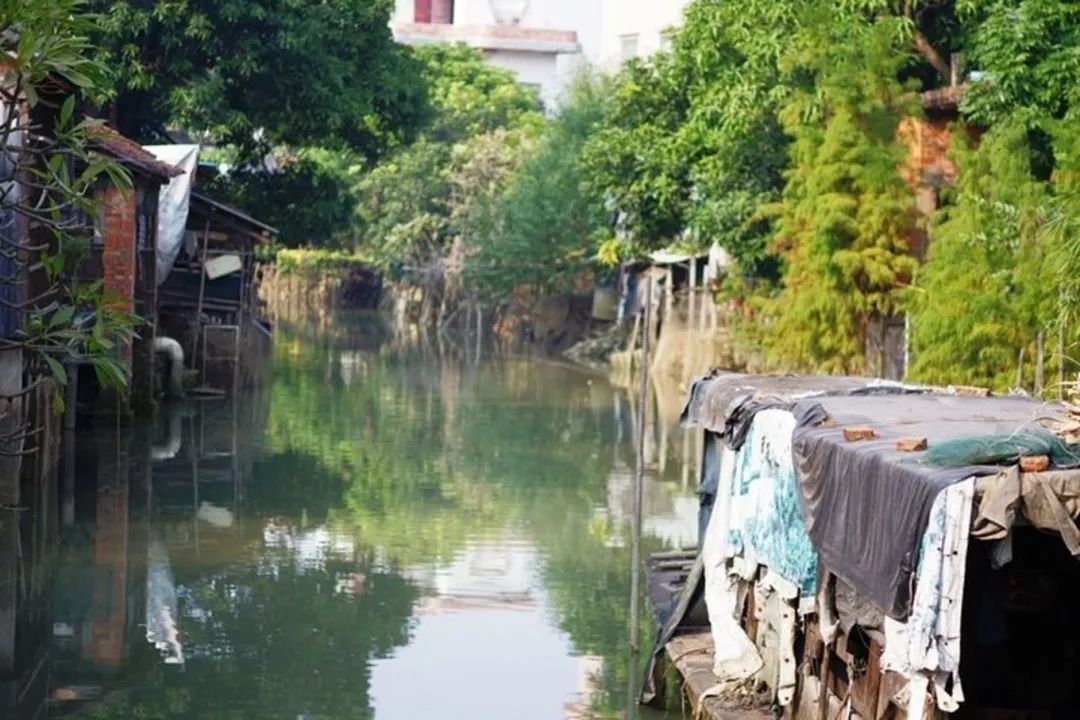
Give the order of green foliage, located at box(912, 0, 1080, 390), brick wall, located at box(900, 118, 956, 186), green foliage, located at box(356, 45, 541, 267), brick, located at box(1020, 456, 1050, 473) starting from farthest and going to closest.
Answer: green foliage, located at box(356, 45, 541, 267), brick wall, located at box(900, 118, 956, 186), green foliage, located at box(912, 0, 1080, 390), brick, located at box(1020, 456, 1050, 473)

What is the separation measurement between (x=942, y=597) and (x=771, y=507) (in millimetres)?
3303

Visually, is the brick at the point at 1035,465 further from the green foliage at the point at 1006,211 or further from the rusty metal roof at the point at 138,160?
the rusty metal roof at the point at 138,160

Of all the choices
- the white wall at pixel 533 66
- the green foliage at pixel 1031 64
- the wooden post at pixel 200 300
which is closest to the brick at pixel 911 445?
the green foliage at pixel 1031 64

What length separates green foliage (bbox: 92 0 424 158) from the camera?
29781 mm

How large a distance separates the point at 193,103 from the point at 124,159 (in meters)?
6.55

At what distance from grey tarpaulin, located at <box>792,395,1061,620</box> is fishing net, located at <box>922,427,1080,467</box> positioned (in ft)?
0.27

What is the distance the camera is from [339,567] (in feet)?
57.3

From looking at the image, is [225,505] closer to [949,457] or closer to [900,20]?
[900,20]

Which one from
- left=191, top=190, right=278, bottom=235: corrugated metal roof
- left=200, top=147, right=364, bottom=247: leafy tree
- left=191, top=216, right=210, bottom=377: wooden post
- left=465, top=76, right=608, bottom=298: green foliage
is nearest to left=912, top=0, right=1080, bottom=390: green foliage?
left=191, top=216, right=210, bottom=377: wooden post

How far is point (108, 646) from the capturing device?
1411 cm

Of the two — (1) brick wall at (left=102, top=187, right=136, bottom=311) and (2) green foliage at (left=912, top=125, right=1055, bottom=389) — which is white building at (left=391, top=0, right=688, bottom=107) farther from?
(2) green foliage at (left=912, top=125, right=1055, bottom=389)

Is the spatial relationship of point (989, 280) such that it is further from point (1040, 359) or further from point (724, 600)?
point (724, 600)

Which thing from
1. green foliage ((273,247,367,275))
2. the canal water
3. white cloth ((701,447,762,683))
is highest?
green foliage ((273,247,367,275))

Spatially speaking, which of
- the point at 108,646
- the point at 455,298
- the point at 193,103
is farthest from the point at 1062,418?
the point at 455,298
